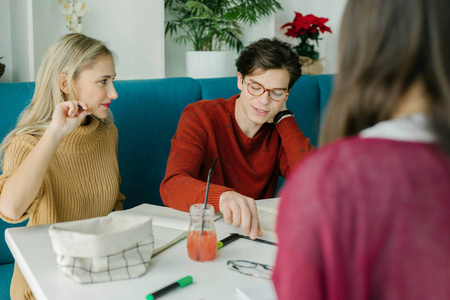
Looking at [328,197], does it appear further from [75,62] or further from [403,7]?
[75,62]

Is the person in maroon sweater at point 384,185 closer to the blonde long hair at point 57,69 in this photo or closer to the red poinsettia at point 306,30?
the blonde long hair at point 57,69

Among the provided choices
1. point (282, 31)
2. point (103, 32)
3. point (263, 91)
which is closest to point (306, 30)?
point (282, 31)

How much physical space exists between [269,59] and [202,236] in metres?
0.84

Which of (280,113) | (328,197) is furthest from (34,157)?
(328,197)

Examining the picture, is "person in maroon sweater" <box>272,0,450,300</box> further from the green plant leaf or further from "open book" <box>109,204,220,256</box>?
the green plant leaf

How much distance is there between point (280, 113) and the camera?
1926 millimetres

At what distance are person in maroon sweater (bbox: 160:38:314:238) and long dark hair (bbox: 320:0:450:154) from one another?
1032 mm

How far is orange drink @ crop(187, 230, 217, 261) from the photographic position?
3.49ft

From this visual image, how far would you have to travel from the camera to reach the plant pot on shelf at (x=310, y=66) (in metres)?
3.03

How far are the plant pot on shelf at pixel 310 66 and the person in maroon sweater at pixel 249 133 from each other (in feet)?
3.87

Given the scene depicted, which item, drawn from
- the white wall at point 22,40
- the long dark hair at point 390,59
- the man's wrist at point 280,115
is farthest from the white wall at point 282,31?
the long dark hair at point 390,59

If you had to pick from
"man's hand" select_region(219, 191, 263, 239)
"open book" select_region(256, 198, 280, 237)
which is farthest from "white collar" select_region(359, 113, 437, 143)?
"open book" select_region(256, 198, 280, 237)

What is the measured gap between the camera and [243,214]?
3.85ft

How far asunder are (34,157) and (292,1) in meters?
2.51
